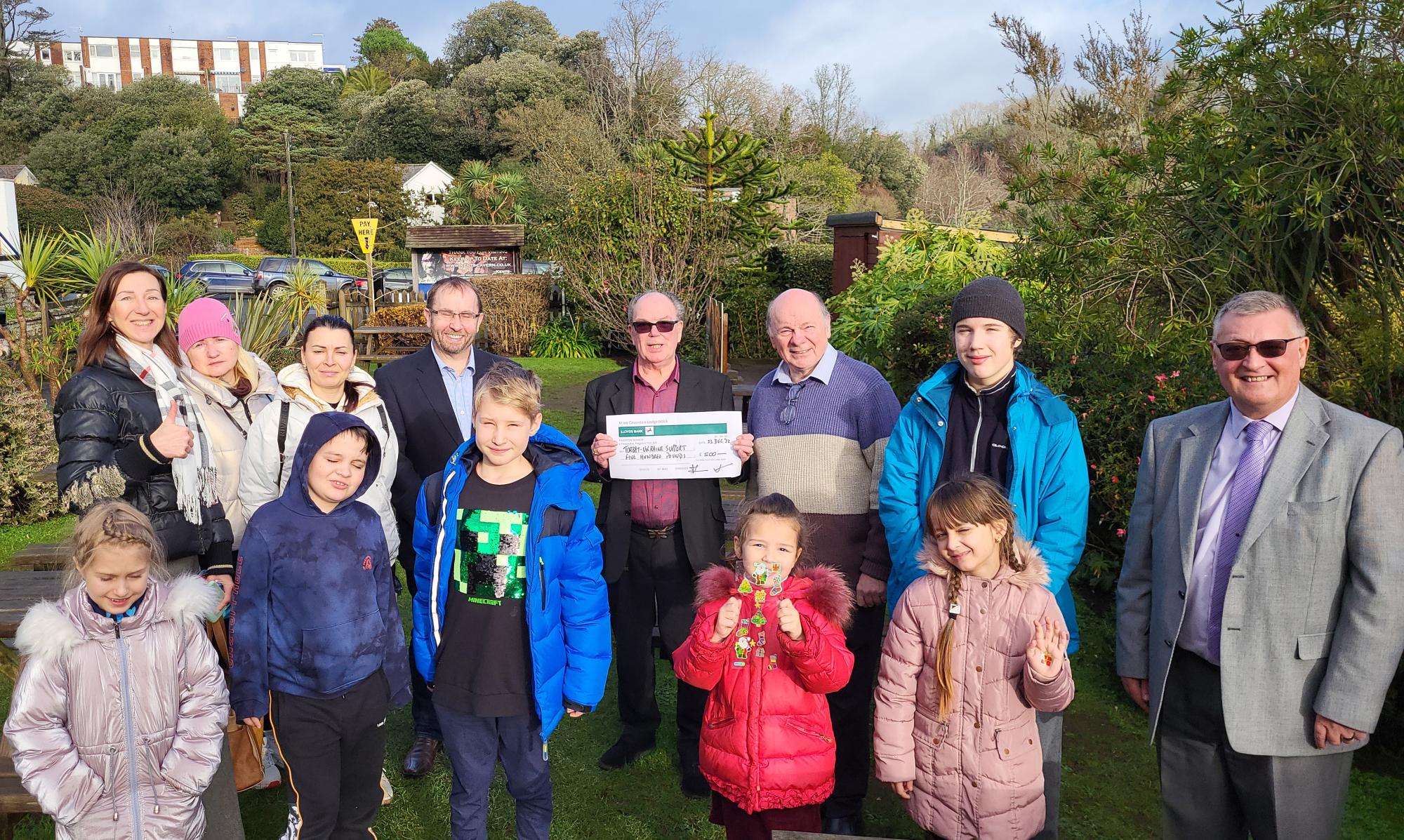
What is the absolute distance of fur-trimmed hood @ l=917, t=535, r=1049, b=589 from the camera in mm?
2801

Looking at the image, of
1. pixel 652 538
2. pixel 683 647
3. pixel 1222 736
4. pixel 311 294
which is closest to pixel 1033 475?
pixel 1222 736

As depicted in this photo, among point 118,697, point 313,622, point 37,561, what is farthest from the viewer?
point 37,561

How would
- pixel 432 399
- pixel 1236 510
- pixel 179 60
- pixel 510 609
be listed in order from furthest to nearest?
pixel 179 60 < pixel 432 399 < pixel 510 609 < pixel 1236 510

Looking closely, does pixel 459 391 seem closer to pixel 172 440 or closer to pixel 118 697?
pixel 172 440

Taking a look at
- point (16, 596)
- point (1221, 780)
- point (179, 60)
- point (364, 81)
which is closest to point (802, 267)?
point (16, 596)

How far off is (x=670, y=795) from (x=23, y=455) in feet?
25.2

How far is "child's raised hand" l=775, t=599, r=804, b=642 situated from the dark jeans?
1063 millimetres

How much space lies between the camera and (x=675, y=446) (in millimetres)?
4102

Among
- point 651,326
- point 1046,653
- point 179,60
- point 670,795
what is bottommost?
point 670,795

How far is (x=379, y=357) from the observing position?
1827cm

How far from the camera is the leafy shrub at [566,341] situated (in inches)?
767

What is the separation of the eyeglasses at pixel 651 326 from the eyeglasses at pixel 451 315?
2.62ft

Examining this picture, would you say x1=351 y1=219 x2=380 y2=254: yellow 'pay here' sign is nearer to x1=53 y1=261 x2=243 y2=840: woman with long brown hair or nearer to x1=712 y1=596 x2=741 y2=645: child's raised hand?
x1=53 y1=261 x2=243 y2=840: woman with long brown hair

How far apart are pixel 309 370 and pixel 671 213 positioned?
14.1 meters
